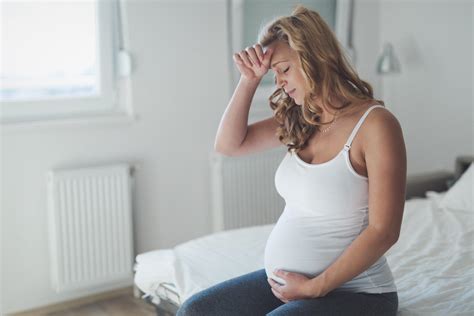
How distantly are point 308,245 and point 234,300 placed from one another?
9.4 inches

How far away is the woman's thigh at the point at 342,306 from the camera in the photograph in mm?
1464

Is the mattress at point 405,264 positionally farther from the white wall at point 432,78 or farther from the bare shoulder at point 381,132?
the white wall at point 432,78

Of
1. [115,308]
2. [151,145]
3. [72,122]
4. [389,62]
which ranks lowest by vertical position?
[115,308]

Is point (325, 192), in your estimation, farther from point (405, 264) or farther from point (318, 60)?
point (405, 264)

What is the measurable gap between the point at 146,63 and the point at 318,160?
6.13ft

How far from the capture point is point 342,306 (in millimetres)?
1478

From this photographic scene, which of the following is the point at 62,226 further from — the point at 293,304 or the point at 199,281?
the point at 293,304

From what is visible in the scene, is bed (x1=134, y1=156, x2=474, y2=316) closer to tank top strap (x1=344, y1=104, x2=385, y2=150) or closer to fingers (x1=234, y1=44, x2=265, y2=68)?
tank top strap (x1=344, y1=104, x2=385, y2=150)

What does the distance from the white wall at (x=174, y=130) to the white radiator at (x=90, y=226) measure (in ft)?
0.32

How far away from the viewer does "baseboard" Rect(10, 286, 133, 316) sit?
315cm

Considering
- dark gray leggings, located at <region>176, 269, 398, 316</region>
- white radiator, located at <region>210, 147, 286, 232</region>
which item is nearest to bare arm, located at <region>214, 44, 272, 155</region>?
dark gray leggings, located at <region>176, 269, 398, 316</region>

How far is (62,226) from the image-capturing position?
10.1 feet

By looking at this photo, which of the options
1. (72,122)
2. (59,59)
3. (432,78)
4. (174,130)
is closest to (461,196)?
(432,78)

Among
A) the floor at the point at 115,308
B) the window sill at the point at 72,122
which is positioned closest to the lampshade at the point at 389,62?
the window sill at the point at 72,122
